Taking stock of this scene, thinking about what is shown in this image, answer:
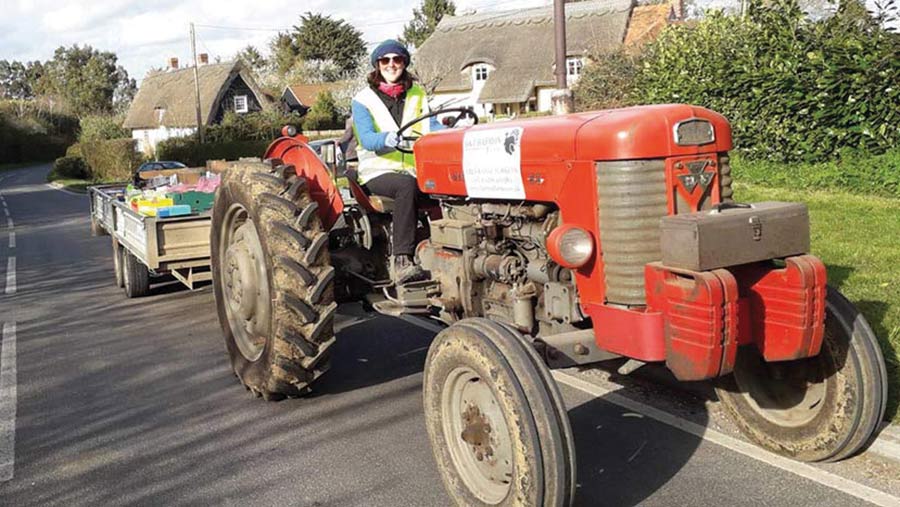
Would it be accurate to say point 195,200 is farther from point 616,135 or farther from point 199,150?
point 199,150

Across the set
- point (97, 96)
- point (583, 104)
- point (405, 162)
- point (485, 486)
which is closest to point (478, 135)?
point (405, 162)

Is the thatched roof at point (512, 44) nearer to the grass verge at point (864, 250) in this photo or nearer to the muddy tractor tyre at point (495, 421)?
the grass verge at point (864, 250)

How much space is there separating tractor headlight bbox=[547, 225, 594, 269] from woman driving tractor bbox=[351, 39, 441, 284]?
5.36 feet

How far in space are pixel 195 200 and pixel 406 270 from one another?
173 inches

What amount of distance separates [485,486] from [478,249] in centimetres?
143

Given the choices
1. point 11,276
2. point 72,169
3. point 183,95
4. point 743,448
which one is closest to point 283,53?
point 183,95

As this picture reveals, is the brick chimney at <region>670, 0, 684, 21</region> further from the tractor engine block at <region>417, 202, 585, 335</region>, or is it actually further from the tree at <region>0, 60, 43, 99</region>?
the tree at <region>0, 60, 43, 99</region>

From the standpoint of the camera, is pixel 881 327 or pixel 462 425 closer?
pixel 462 425

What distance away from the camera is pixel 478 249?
4.86m

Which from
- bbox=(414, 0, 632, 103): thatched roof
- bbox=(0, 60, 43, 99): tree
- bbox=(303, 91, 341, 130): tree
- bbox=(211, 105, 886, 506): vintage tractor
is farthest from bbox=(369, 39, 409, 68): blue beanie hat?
bbox=(0, 60, 43, 99): tree

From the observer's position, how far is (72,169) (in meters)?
49.9

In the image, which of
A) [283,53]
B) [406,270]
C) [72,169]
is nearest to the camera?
[406,270]

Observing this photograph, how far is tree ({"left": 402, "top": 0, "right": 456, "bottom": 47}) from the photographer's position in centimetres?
8569

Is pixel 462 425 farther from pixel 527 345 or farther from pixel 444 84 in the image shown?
pixel 444 84
